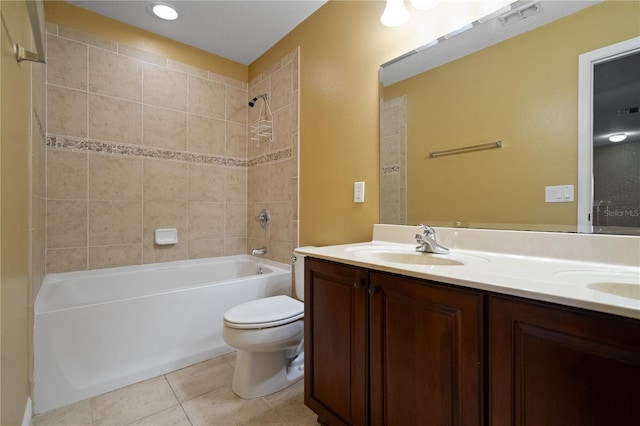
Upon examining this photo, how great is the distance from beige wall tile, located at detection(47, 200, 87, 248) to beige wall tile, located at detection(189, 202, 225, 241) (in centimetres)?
74

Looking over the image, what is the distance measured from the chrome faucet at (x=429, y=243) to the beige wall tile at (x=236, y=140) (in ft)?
6.82

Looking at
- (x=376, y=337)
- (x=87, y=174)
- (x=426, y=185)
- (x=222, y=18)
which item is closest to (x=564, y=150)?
(x=426, y=185)

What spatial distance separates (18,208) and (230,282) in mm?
1232

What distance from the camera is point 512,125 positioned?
1.18m

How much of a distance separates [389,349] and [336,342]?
0.87 ft

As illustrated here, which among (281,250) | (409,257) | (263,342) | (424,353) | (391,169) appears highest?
(391,169)

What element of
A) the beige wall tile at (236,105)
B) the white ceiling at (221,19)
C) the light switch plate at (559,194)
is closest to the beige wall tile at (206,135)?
the beige wall tile at (236,105)

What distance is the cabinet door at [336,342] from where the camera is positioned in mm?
1051

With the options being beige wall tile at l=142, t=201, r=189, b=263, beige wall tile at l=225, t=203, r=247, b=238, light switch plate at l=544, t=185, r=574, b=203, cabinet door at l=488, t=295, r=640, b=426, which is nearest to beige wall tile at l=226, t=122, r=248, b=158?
beige wall tile at l=225, t=203, r=247, b=238

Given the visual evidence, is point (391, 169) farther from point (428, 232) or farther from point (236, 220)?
point (236, 220)

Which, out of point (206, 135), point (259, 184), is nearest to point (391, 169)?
point (259, 184)

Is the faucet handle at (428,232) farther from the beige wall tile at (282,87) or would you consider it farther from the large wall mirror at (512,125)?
the beige wall tile at (282,87)

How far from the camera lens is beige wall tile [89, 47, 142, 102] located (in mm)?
2100

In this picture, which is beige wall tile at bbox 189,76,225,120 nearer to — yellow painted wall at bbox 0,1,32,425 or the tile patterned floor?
yellow painted wall at bbox 0,1,32,425
